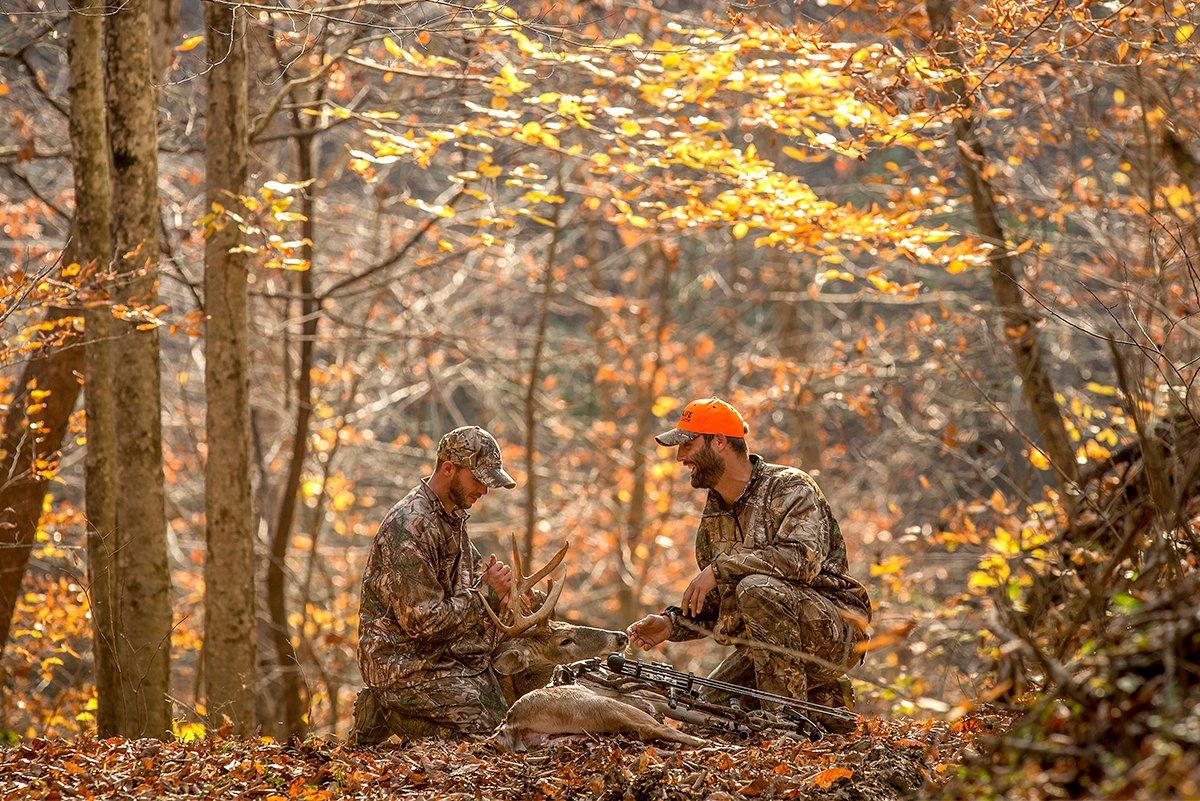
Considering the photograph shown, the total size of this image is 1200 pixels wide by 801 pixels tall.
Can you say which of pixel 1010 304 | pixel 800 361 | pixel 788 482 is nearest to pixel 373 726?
pixel 788 482

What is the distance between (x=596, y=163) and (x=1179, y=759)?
759 centimetres

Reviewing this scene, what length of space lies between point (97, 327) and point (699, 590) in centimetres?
420

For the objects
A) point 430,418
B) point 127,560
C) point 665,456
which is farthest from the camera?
point 430,418

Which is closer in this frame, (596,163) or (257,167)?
(596,163)

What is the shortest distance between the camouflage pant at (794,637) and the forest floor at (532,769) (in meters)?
0.56

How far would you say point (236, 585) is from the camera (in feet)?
29.3

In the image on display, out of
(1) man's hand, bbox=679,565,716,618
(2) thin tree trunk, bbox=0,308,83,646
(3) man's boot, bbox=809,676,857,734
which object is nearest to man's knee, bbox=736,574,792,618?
(1) man's hand, bbox=679,565,716,618

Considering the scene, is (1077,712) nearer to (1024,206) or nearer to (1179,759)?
(1179,759)

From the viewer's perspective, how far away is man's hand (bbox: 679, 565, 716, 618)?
681cm

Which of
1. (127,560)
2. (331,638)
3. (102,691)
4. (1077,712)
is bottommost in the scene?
(331,638)

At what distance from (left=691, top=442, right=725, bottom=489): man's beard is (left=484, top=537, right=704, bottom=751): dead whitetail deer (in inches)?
36.3

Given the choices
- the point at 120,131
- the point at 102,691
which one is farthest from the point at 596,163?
the point at 102,691

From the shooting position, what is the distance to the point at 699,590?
22.3 feet

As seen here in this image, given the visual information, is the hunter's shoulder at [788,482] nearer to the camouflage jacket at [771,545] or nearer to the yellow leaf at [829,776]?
the camouflage jacket at [771,545]
